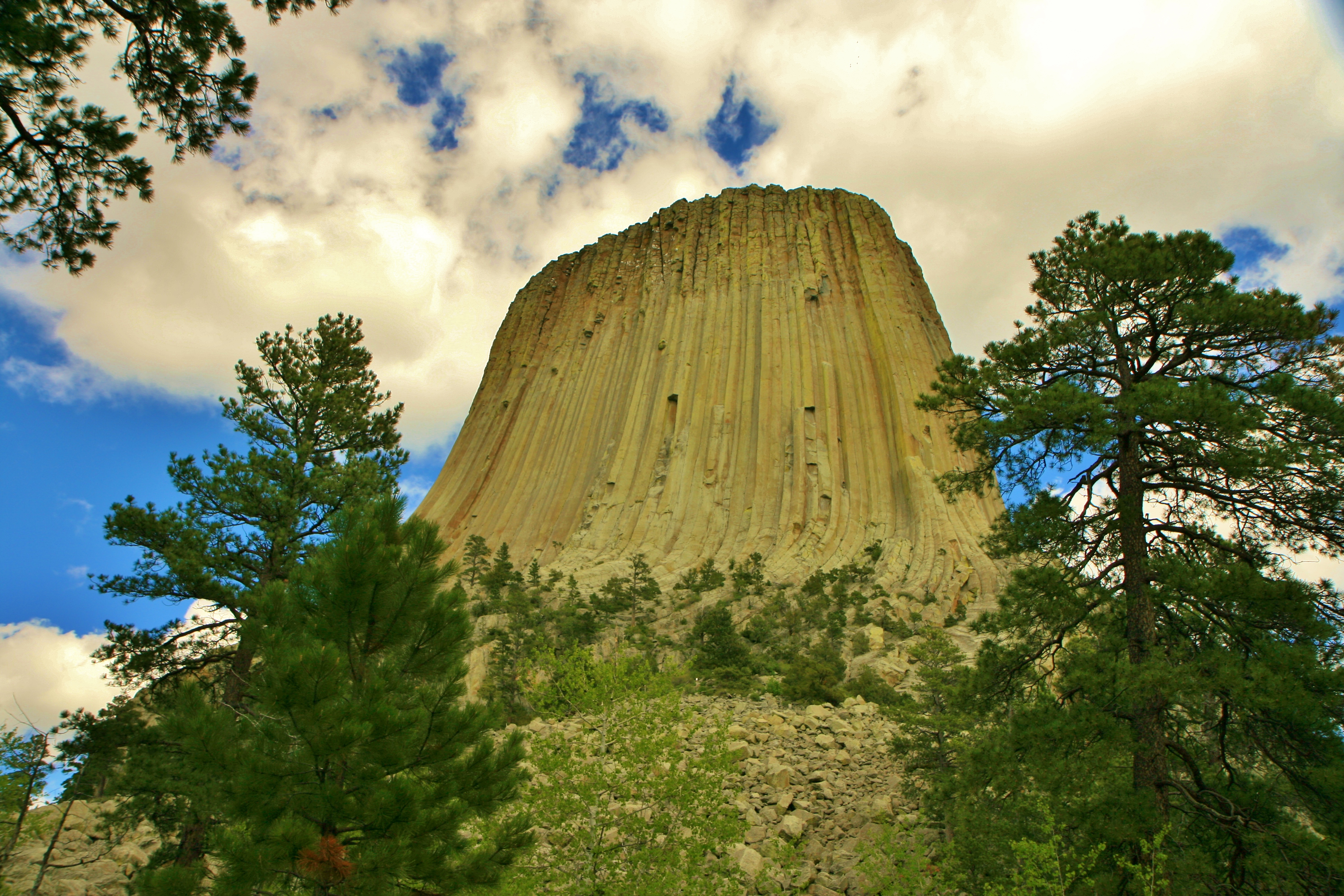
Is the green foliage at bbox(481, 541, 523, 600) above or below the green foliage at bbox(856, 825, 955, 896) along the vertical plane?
above

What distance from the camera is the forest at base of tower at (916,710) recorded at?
496cm

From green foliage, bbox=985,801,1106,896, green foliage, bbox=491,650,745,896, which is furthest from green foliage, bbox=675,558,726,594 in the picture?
green foliage, bbox=985,801,1106,896

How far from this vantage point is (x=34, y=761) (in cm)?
657

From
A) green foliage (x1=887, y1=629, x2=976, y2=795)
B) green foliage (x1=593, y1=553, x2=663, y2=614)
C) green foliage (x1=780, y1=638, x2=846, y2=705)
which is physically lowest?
Answer: green foliage (x1=887, y1=629, x2=976, y2=795)

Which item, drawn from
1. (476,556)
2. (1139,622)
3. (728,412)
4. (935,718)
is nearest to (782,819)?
(935,718)

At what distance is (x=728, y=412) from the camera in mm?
35500

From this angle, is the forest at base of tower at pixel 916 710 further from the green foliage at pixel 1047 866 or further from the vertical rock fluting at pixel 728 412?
the vertical rock fluting at pixel 728 412

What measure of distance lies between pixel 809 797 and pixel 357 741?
6553 millimetres

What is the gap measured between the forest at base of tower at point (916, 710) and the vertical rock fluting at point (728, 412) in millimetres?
18711

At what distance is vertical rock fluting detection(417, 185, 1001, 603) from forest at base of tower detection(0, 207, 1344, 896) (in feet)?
61.4

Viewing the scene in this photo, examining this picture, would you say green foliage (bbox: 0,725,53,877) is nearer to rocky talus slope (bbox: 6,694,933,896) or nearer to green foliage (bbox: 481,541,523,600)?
rocky talus slope (bbox: 6,694,933,896)

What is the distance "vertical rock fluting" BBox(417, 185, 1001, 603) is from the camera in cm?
3014

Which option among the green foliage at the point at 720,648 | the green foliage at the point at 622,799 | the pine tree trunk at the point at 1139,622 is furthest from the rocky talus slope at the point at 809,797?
the green foliage at the point at 720,648

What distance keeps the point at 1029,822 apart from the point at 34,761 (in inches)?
340
